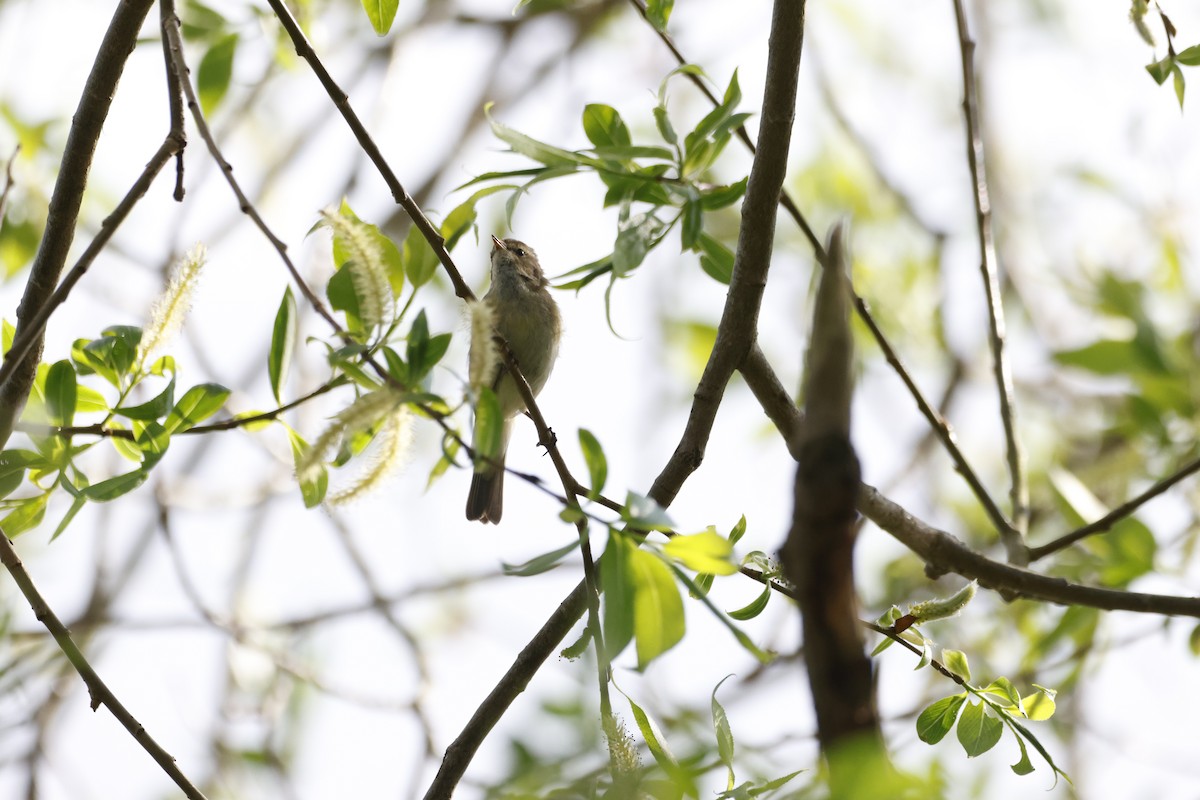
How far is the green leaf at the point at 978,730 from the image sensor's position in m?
2.45

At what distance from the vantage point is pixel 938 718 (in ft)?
8.37

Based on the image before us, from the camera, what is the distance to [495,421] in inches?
72.0

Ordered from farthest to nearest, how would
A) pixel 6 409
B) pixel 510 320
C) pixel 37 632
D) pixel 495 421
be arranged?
pixel 510 320 < pixel 37 632 < pixel 6 409 < pixel 495 421

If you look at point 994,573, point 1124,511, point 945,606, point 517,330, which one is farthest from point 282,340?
point 517,330

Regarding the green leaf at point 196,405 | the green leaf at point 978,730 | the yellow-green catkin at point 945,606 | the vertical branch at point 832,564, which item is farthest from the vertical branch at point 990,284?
the vertical branch at point 832,564

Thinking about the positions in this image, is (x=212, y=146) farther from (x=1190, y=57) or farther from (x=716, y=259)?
(x=1190, y=57)

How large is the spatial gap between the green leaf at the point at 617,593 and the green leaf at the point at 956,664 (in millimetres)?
1117

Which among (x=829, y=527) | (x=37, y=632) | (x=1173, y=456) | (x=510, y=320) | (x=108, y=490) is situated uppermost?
(x=510, y=320)

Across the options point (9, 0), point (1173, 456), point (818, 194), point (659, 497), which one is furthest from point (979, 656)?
point (9, 0)

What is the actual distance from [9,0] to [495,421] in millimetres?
5694

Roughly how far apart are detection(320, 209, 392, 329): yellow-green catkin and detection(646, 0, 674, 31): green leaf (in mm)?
910

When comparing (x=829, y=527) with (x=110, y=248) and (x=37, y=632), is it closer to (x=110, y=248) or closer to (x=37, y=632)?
(x=37, y=632)

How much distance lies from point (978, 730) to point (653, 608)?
1128 mm

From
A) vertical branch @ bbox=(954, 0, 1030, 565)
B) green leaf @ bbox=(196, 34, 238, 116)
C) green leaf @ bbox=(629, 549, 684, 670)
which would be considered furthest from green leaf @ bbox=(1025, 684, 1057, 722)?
green leaf @ bbox=(196, 34, 238, 116)
